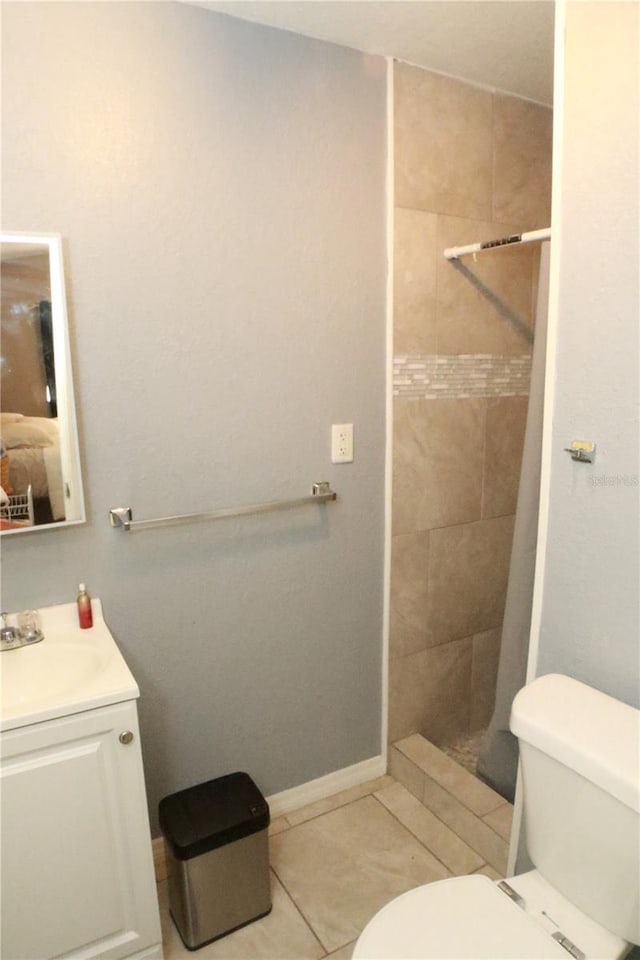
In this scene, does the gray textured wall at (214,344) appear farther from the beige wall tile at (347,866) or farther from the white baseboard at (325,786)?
the beige wall tile at (347,866)

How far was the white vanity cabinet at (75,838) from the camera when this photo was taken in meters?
1.22

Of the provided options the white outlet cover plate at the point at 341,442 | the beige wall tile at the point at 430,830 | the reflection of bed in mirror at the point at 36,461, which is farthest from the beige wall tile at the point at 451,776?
the reflection of bed in mirror at the point at 36,461

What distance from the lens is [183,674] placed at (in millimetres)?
1748

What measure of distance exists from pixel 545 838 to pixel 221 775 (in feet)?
3.45

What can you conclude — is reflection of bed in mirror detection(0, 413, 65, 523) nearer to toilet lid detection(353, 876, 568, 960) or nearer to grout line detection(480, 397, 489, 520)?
toilet lid detection(353, 876, 568, 960)

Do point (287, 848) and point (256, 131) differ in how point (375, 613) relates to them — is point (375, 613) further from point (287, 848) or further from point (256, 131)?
point (256, 131)

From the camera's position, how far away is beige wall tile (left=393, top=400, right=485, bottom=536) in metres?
2.00

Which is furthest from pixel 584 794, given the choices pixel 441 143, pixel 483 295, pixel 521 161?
pixel 521 161

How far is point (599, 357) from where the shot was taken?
1.20m

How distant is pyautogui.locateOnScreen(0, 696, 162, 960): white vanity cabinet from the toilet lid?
599 millimetres

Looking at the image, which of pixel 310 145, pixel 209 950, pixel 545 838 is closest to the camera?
pixel 545 838

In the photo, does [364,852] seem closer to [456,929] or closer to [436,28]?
[456,929]

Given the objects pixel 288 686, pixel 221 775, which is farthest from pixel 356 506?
pixel 221 775

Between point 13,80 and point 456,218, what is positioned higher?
point 13,80
